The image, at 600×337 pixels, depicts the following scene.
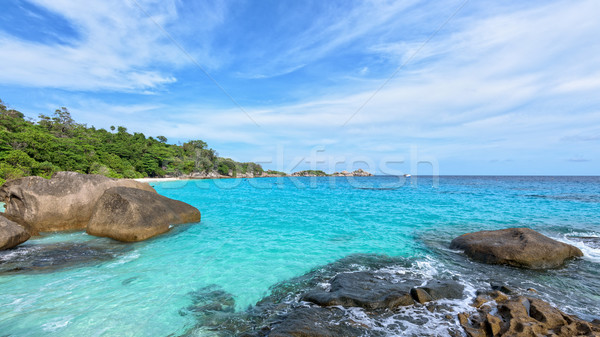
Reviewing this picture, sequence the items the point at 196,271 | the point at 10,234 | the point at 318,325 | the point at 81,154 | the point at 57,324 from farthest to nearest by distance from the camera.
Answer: the point at 81,154, the point at 10,234, the point at 196,271, the point at 57,324, the point at 318,325

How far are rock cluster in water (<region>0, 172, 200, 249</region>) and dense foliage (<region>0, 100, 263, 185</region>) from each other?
1857 centimetres

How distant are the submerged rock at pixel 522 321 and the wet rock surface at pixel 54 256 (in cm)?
999

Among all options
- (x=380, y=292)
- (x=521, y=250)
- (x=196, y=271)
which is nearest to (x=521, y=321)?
(x=380, y=292)

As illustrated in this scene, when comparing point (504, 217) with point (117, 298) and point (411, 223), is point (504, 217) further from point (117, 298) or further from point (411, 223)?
point (117, 298)

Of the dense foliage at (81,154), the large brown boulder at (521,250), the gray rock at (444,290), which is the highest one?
the dense foliage at (81,154)

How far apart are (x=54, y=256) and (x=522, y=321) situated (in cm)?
1227

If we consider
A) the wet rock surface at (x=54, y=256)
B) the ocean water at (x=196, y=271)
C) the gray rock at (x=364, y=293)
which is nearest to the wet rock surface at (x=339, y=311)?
the gray rock at (x=364, y=293)

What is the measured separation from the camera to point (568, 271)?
283 inches

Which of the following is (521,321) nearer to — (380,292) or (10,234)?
(380,292)

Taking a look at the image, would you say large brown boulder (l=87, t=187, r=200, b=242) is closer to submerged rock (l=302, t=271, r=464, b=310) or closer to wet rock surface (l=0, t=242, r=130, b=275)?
wet rock surface (l=0, t=242, r=130, b=275)

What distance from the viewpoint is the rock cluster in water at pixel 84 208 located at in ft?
32.4

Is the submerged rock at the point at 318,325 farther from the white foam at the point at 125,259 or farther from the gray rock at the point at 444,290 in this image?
the white foam at the point at 125,259

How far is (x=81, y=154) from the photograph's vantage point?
4631 centimetres

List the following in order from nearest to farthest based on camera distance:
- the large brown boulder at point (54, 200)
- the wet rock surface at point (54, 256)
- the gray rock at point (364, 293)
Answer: the gray rock at point (364, 293) → the wet rock surface at point (54, 256) → the large brown boulder at point (54, 200)
